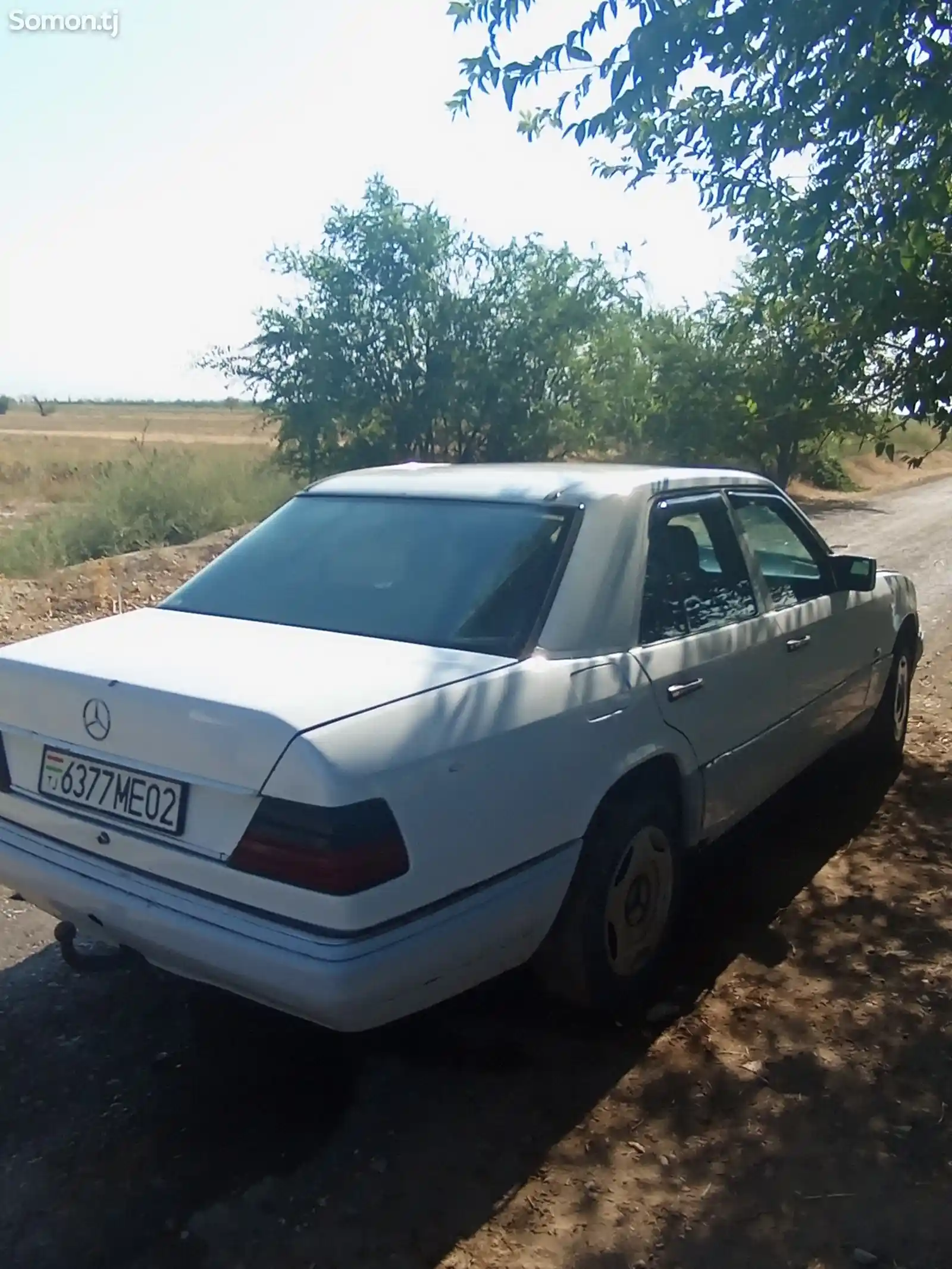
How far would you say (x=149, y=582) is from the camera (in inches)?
447

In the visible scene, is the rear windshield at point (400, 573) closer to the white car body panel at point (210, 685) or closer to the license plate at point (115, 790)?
the white car body panel at point (210, 685)

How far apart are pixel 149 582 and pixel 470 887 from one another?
9198 mm

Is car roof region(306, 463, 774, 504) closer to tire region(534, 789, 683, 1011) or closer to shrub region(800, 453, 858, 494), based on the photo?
tire region(534, 789, 683, 1011)

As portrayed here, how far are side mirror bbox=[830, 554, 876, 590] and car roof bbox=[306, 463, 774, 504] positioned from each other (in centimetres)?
80

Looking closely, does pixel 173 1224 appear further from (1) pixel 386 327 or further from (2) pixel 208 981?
(1) pixel 386 327

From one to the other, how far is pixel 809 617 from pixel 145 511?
1231cm

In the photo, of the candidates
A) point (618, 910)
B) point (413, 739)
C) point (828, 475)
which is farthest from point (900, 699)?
point (828, 475)

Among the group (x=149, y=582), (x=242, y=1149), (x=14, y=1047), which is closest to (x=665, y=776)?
(x=242, y=1149)

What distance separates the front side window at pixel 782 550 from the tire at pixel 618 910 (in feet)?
4.34

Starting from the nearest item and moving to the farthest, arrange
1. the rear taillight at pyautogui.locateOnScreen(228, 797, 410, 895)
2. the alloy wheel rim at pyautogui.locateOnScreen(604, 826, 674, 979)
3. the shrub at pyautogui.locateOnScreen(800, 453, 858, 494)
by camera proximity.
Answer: the rear taillight at pyautogui.locateOnScreen(228, 797, 410, 895) → the alloy wheel rim at pyautogui.locateOnScreen(604, 826, 674, 979) → the shrub at pyautogui.locateOnScreen(800, 453, 858, 494)

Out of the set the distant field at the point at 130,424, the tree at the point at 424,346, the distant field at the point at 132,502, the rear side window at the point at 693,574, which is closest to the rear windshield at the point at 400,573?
the rear side window at the point at 693,574

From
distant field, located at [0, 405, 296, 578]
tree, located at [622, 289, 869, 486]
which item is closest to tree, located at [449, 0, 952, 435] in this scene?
tree, located at [622, 289, 869, 486]

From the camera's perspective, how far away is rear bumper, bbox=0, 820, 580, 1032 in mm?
2570

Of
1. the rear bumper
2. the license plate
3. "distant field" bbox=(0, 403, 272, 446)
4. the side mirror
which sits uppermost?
the side mirror
